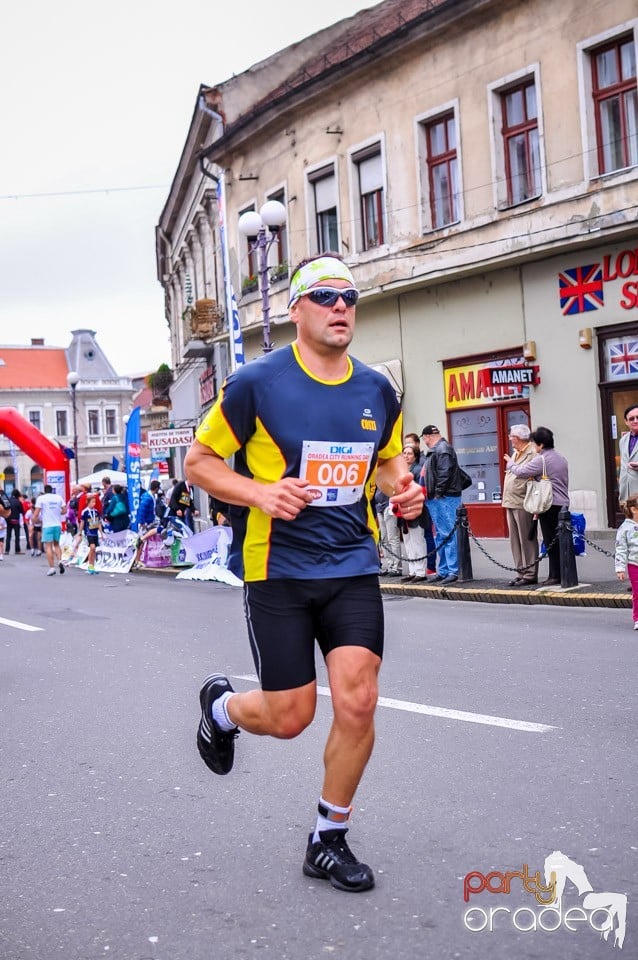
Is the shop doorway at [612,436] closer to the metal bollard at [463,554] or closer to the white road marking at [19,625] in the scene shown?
the metal bollard at [463,554]

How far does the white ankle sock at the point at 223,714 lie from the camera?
4363mm

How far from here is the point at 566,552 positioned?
13.0 m

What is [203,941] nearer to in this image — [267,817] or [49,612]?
[267,817]

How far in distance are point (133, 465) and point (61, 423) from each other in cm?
7983

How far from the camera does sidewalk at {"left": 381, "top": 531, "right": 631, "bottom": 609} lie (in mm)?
12414

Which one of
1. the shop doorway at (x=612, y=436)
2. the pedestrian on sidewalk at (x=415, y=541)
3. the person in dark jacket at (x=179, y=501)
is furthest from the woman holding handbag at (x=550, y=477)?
the person in dark jacket at (x=179, y=501)

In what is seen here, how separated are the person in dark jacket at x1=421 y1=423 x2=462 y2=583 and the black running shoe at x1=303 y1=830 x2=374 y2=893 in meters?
11.2

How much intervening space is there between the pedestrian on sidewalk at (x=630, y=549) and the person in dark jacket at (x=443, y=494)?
16.5ft

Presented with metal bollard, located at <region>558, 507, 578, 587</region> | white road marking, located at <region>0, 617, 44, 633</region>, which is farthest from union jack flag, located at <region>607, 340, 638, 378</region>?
white road marking, located at <region>0, 617, 44, 633</region>

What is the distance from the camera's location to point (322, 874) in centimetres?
393

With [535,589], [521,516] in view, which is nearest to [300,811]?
[535,589]

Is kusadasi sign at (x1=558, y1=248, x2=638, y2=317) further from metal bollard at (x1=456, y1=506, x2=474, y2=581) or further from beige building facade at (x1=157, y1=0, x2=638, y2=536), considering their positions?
metal bollard at (x1=456, y1=506, x2=474, y2=581)

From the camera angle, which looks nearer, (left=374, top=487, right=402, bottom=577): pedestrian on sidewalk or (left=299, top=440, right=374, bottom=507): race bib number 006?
(left=299, top=440, right=374, bottom=507): race bib number 006
